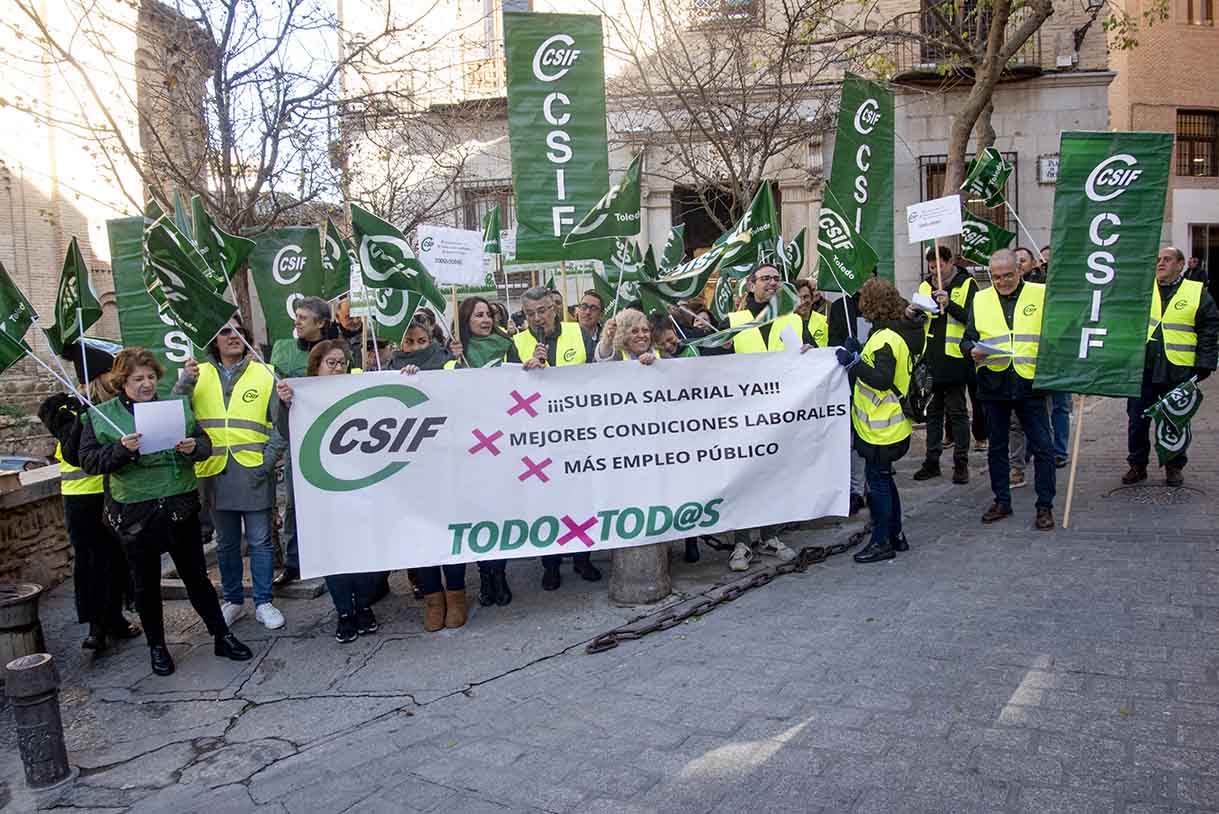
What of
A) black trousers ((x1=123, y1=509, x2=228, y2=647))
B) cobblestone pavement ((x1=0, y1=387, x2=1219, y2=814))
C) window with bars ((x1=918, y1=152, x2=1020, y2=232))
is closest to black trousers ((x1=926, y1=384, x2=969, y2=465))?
cobblestone pavement ((x1=0, y1=387, x2=1219, y2=814))

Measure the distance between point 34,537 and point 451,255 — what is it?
3835 millimetres

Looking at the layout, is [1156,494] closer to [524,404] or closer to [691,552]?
[691,552]

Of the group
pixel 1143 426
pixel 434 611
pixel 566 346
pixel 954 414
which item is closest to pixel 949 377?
pixel 954 414

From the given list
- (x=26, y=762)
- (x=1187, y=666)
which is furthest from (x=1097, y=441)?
(x=26, y=762)

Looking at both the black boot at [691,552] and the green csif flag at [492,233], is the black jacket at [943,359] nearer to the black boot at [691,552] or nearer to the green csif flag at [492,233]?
the black boot at [691,552]

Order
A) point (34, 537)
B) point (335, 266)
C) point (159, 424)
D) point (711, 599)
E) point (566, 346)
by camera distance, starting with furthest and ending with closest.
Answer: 1. point (335, 266)
2. point (34, 537)
3. point (566, 346)
4. point (711, 599)
5. point (159, 424)

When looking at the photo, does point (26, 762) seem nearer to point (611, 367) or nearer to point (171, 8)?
point (611, 367)

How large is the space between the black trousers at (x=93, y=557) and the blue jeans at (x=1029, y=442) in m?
6.03

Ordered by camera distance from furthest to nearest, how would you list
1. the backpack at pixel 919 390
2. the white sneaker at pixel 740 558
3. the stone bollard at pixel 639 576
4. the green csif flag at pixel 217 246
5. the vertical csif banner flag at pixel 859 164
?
the backpack at pixel 919 390, the vertical csif banner flag at pixel 859 164, the white sneaker at pixel 740 558, the green csif flag at pixel 217 246, the stone bollard at pixel 639 576

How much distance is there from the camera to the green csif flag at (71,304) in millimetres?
5645

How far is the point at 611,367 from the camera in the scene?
589 centimetres

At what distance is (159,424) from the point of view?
505 cm

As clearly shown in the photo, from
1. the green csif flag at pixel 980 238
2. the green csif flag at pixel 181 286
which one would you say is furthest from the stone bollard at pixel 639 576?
the green csif flag at pixel 980 238

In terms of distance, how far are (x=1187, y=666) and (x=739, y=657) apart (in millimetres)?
2016
